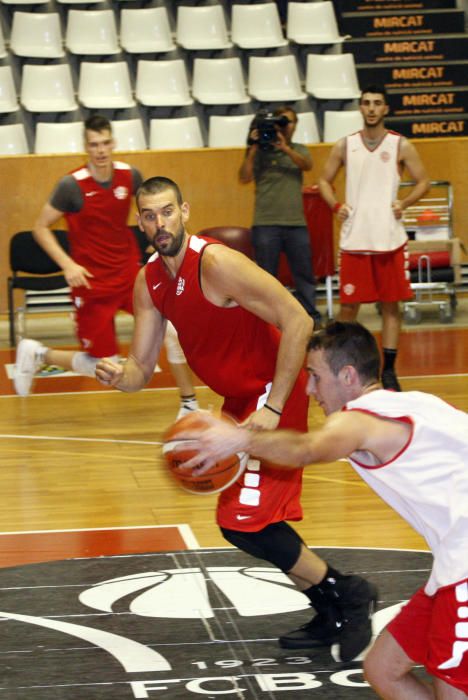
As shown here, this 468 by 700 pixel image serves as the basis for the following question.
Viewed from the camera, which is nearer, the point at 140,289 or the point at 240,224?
the point at 140,289

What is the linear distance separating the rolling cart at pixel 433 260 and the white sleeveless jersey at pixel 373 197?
8.82 feet

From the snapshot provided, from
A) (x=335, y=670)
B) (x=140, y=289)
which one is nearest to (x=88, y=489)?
(x=140, y=289)

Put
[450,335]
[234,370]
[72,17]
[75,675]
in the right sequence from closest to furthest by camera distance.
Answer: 1. [75,675]
2. [234,370]
3. [450,335]
4. [72,17]

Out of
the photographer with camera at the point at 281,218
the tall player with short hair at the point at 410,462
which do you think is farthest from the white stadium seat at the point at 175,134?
the tall player with short hair at the point at 410,462

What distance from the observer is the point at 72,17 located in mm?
13875

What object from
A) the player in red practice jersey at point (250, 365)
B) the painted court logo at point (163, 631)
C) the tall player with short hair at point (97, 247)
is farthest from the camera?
the tall player with short hair at point (97, 247)

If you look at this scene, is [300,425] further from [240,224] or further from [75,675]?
[240,224]

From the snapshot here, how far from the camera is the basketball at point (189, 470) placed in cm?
364

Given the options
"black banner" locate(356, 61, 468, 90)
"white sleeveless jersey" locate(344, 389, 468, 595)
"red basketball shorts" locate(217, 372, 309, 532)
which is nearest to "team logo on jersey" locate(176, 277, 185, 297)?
"red basketball shorts" locate(217, 372, 309, 532)

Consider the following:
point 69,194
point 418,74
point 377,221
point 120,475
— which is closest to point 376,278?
point 377,221

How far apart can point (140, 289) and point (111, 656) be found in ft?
4.18

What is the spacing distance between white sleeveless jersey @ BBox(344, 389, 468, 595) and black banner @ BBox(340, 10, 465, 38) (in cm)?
1246

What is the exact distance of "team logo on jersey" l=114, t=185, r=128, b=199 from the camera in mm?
7836

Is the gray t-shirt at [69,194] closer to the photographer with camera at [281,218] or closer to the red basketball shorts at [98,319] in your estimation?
the red basketball shorts at [98,319]
